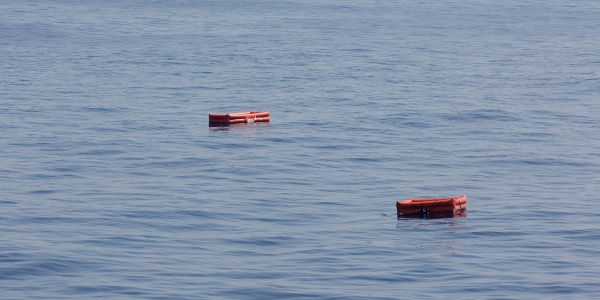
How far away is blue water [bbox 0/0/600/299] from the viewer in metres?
30.8

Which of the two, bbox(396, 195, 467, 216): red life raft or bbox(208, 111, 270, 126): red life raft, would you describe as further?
bbox(208, 111, 270, 126): red life raft

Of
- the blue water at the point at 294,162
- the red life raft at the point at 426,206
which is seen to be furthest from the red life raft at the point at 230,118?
the red life raft at the point at 426,206

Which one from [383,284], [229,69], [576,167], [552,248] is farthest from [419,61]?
[383,284]

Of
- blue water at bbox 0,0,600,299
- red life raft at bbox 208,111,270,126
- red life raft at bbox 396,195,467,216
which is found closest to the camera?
blue water at bbox 0,0,600,299

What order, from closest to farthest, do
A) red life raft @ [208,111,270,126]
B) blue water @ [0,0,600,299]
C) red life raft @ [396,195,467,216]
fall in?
blue water @ [0,0,600,299], red life raft @ [396,195,467,216], red life raft @ [208,111,270,126]

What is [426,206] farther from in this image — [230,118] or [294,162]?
[230,118]

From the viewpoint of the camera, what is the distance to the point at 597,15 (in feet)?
427

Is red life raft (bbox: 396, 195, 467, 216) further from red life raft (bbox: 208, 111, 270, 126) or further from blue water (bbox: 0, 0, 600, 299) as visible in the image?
red life raft (bbox: 208, 111, 270, 126)

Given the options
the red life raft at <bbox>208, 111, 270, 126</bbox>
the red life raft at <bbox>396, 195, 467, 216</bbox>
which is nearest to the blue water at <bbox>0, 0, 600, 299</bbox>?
the red life raft at <bbox>396, 195, 467, 216</bbox>

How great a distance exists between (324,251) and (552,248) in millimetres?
7758

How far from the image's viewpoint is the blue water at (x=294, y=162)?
101ft

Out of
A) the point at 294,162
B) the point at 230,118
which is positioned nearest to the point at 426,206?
the point at 294,162

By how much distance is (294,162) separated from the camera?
1989 inches

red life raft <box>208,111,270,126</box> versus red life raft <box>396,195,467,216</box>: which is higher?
red life raft <box>208,111,270,126</box>
